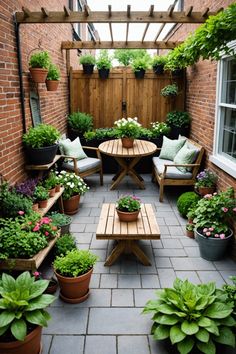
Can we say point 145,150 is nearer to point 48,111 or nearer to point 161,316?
point 48,111

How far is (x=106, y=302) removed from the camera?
9.73ft

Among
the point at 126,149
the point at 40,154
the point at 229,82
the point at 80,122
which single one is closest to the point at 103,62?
the point at 80,122

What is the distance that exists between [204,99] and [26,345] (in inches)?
187

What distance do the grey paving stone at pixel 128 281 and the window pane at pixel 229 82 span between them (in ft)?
8.81

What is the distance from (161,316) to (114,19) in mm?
3442

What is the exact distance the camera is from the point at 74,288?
9.53 feet

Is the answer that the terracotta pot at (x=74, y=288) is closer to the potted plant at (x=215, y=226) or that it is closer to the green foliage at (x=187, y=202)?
the potted plant at (x=215, y=226)

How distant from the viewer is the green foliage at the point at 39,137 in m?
4.11

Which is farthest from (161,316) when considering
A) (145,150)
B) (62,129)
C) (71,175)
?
(62,129)

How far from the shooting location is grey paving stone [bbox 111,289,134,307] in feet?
9.64

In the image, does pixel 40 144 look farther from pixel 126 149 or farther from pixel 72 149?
pixel 126 149

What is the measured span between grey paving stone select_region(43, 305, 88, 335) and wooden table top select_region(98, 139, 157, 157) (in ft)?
10.7

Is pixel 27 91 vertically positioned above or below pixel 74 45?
below

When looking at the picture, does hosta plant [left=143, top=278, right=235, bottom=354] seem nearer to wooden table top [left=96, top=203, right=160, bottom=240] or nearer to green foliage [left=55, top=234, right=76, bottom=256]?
wooden table top [left=96, top=203, right=160, bottom=240]
